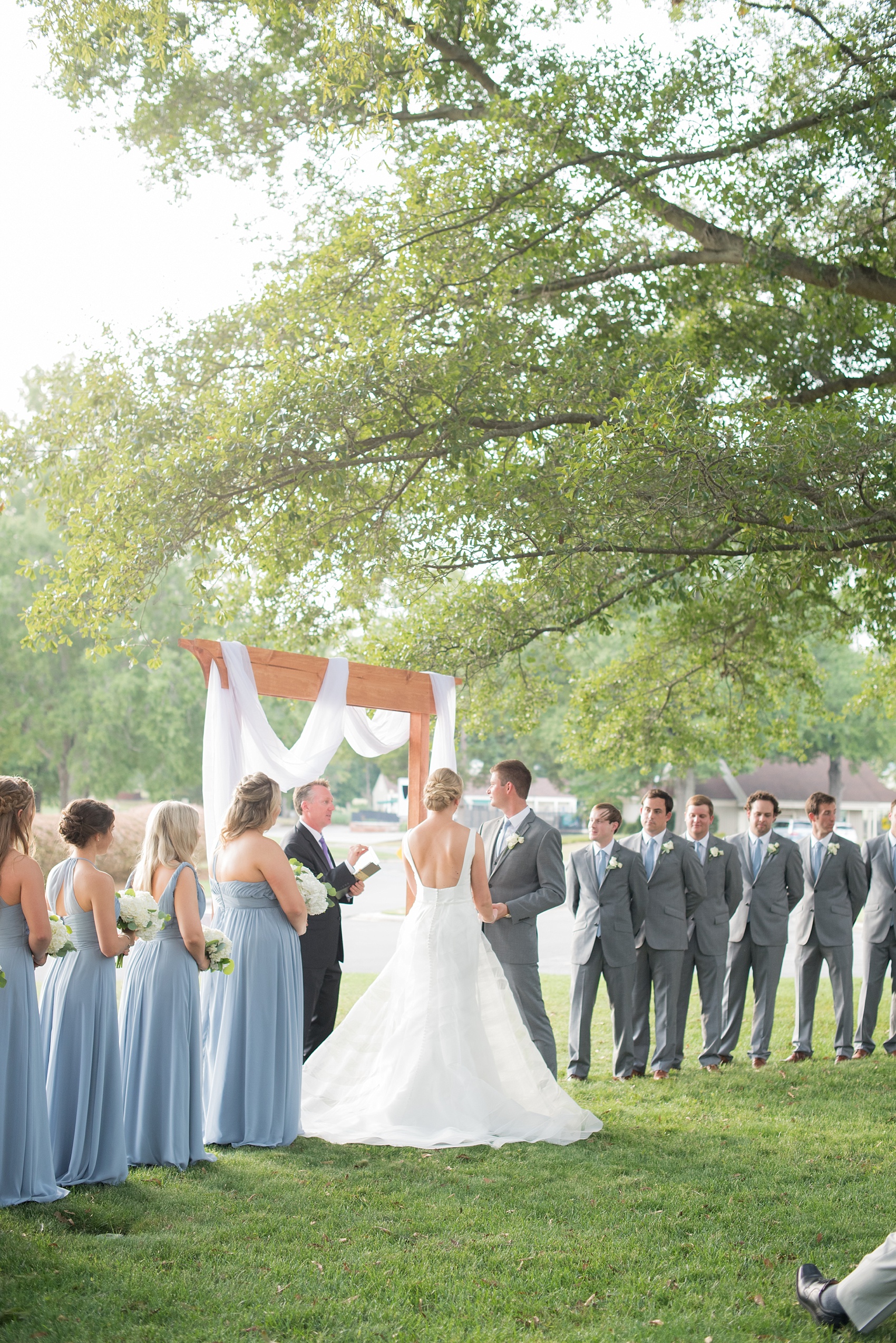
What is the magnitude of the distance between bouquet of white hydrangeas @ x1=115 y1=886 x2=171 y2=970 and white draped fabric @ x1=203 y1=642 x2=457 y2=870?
3.02 ft

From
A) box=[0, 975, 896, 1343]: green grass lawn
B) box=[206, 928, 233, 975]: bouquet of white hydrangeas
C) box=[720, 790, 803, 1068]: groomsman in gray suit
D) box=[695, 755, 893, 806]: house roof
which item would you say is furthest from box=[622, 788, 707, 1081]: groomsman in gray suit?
box=[695, 755, 893, 806]: house roof

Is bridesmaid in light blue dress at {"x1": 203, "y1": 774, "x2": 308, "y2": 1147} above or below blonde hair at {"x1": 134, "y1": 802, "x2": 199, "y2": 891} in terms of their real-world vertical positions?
below

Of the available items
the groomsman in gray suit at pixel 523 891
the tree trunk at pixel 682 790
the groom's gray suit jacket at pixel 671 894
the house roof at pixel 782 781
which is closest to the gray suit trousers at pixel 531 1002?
the groomsman in gray suit at pixel 523 891

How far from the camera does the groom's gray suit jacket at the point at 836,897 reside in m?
10.7

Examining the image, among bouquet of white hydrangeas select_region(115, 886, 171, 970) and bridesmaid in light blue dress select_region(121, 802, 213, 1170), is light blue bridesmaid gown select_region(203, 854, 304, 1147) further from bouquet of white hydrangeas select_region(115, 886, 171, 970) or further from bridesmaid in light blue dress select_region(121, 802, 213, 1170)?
bouquet of white hydrangeas select_region(115, 886, 171, 970)

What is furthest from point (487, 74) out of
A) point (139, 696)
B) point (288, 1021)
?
point (139, 696)

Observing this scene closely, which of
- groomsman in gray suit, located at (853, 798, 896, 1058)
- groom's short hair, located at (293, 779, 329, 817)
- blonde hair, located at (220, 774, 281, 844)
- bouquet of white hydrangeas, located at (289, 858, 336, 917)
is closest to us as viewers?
blonde hair, located at (220, 774, 281, 844)

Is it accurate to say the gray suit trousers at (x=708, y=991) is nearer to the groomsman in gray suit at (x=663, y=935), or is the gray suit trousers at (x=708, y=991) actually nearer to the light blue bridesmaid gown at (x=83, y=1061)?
the groomsman in gray suit at (x=663, y=935)

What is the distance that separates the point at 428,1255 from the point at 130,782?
116ft

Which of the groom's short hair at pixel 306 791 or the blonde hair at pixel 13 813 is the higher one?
the groom's short hair at pixel 306 791

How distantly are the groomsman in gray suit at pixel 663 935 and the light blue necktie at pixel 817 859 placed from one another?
1.48m

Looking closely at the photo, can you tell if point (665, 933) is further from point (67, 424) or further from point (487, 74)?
point (487, 74)

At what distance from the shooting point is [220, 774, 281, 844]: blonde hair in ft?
23.9

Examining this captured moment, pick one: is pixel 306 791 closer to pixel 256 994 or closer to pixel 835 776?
pixel 256 994
